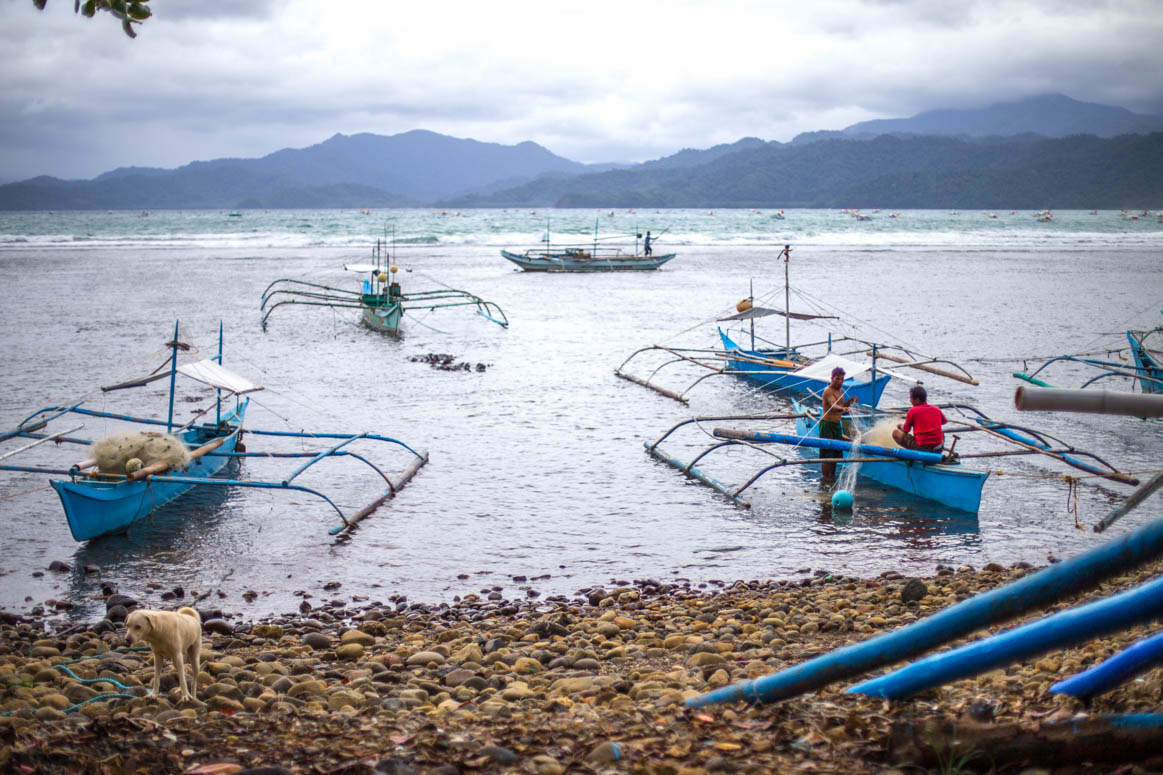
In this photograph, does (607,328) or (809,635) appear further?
(607,328)

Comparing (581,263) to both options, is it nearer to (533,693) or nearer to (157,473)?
(157,473)

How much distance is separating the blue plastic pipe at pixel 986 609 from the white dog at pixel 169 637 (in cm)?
361

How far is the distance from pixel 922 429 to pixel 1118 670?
324 inches

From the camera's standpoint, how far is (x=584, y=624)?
23.0ft

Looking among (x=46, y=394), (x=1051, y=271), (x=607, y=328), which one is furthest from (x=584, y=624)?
(x=1051, y=271)

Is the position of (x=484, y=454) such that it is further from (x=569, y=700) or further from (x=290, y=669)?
(x=569, y=700)

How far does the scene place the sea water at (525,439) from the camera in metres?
9.16

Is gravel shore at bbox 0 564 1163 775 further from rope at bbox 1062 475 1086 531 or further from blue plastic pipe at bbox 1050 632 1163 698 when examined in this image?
rope at bbox 1062 475 1086 531

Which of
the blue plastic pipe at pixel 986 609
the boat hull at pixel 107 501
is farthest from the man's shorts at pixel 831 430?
the blue plastic pipe at pixel 986 609

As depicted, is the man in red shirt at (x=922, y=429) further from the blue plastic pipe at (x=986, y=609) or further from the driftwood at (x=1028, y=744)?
the driftwood at (x=1028, y=744)

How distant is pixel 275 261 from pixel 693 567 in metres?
47.6

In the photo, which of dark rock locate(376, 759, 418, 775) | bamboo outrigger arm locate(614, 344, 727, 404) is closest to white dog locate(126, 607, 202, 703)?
dark rock locate(376, 759, 418, 775)

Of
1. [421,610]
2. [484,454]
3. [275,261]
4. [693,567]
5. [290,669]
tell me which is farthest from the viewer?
[275,261]

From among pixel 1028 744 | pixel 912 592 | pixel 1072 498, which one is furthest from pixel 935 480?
pixel 1028 744
